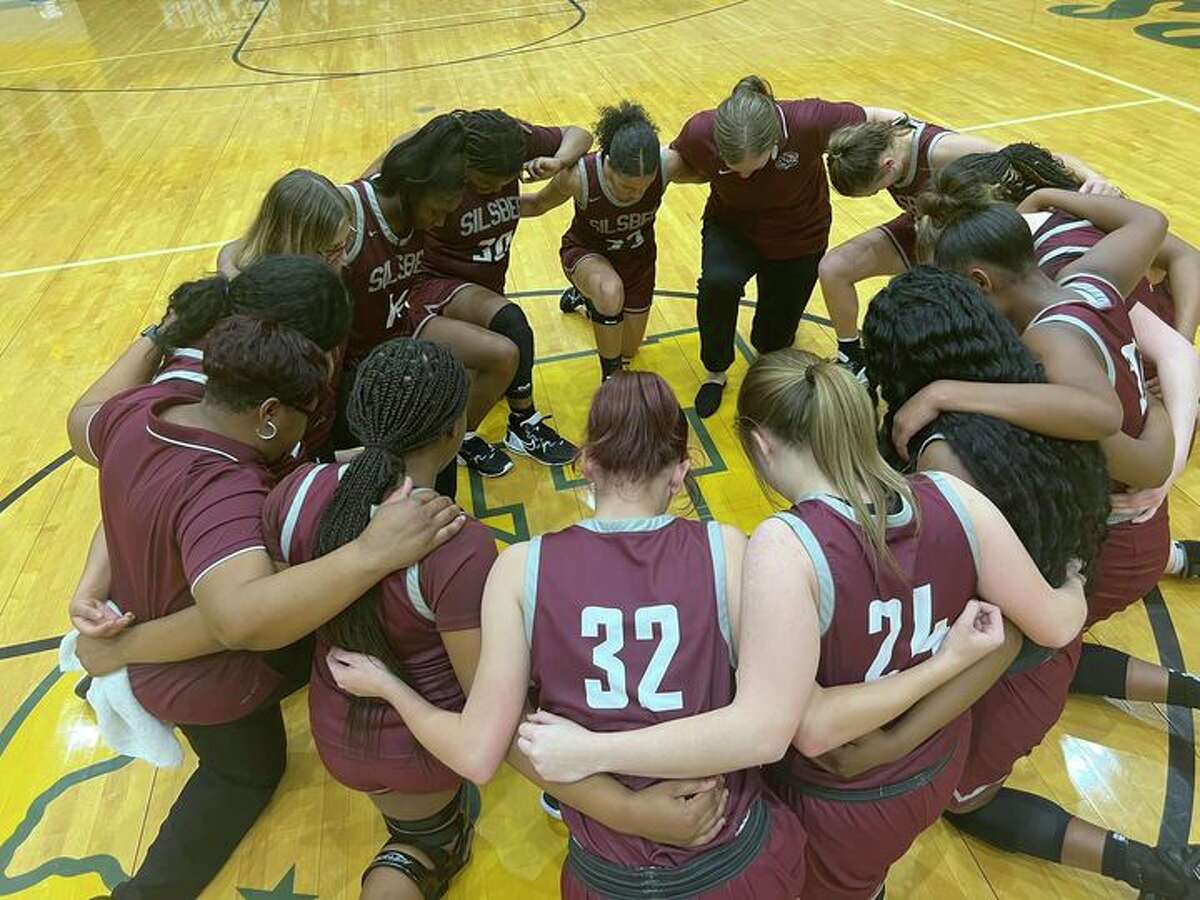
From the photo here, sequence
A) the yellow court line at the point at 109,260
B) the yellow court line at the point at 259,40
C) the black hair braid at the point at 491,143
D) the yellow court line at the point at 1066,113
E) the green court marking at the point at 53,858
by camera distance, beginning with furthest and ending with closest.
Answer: the yellow court line at the point at 259,40, the yellow court line at the point at 1066,113, the yellow court line at the point at 109,260, the black hair braid at the point at 491,143, the green court marking at the point at 53,858

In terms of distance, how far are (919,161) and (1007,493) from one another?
2017 millimetres

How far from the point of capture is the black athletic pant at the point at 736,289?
3.60 metres

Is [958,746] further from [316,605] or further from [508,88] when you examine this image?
[508,88]

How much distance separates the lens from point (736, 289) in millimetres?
3584

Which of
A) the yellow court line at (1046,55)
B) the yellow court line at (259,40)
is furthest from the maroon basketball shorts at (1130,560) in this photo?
the yellow court line at (259,40)

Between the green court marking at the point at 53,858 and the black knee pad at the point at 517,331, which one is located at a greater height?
the black knee pad at the point at 517,331

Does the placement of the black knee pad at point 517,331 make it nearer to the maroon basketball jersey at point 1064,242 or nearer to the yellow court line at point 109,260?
the maroon basketball jersey at point 1064,242

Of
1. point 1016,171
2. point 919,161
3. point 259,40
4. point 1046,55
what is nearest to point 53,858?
point 1016,171

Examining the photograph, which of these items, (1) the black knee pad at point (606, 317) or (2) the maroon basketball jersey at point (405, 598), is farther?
(1) the black knee pad at point (606, 317)

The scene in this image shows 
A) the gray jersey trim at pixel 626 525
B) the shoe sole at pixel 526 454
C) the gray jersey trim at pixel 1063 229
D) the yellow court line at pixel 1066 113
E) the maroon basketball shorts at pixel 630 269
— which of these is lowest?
the shoe sole at pixel 526 454

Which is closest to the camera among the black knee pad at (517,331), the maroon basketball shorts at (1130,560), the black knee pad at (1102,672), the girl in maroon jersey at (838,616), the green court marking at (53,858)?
the girl in maroon jersey at (838,616)

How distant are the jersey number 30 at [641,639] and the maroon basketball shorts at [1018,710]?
2.64ft

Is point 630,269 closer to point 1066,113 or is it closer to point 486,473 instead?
point 486,473

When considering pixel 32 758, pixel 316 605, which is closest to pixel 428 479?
pixel 316 605
